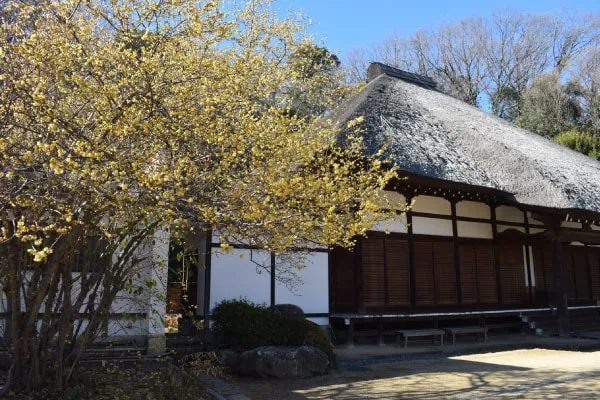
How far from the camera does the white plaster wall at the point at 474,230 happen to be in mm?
11242

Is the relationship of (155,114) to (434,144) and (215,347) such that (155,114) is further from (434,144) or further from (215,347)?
(434,144)

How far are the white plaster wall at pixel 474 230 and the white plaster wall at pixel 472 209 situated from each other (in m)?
0.19

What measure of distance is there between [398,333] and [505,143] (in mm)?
5801

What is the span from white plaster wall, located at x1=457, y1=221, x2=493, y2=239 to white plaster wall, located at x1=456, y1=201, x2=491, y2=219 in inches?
7.6

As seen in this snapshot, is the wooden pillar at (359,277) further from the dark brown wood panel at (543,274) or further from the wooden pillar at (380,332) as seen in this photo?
the dark brown wood panel at (543,274)

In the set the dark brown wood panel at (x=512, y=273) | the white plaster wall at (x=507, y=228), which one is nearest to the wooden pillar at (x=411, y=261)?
the dark brown wood panel at (x=512, y=273)

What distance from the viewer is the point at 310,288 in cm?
924

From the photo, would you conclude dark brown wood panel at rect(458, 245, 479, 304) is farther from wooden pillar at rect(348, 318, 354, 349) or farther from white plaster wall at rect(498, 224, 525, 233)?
wooden pillar at rect(348, 318, 354, 349)

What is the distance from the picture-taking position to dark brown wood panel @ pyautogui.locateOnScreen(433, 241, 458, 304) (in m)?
10.7

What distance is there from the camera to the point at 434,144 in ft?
35.2

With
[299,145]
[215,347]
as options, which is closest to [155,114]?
[299,145]

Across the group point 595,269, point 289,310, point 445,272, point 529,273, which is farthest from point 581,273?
point 289,310

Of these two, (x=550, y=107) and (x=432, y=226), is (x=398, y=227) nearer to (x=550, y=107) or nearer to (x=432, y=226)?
(x=432, y=226)

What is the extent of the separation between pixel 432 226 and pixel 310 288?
3.34 m
